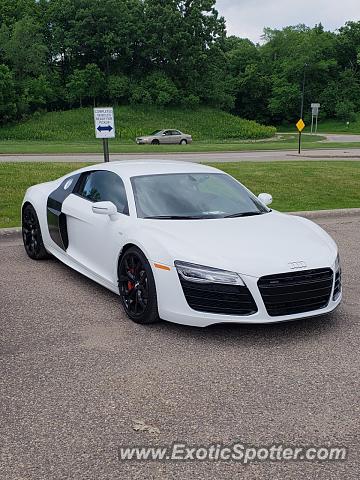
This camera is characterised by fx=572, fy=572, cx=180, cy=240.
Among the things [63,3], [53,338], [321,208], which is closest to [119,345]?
[53,338]

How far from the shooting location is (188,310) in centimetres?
453

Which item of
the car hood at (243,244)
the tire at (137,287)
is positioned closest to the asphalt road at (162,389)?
the tire at (137,287)

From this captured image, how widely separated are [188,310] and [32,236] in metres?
3.41

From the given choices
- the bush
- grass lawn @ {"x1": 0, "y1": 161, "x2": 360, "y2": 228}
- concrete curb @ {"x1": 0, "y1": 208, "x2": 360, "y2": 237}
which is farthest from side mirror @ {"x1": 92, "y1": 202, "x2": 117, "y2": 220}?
the bush

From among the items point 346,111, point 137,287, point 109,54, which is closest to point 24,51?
point 109,54

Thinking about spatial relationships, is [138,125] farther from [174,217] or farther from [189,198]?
[174,217]

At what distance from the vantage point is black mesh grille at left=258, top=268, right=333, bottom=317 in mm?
4422

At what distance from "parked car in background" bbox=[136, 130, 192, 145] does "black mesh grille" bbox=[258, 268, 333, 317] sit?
36.5 m

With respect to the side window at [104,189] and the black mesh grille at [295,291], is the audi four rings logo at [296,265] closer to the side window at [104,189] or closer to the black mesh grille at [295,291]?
the black mesh grille at [295,291]

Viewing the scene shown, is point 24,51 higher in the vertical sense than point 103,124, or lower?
higher

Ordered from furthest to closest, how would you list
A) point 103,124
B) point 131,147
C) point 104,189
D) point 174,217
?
point 131,147 → point 103,124 → point 104,189 → point 174,217

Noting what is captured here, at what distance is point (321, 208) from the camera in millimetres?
11602

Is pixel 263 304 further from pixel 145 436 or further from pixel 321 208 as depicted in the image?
pixel 321 208

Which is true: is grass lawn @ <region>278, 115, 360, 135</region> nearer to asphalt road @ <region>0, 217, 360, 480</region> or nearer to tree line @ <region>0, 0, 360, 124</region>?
tree line @ <region>0, 0, 360, 124</region>
